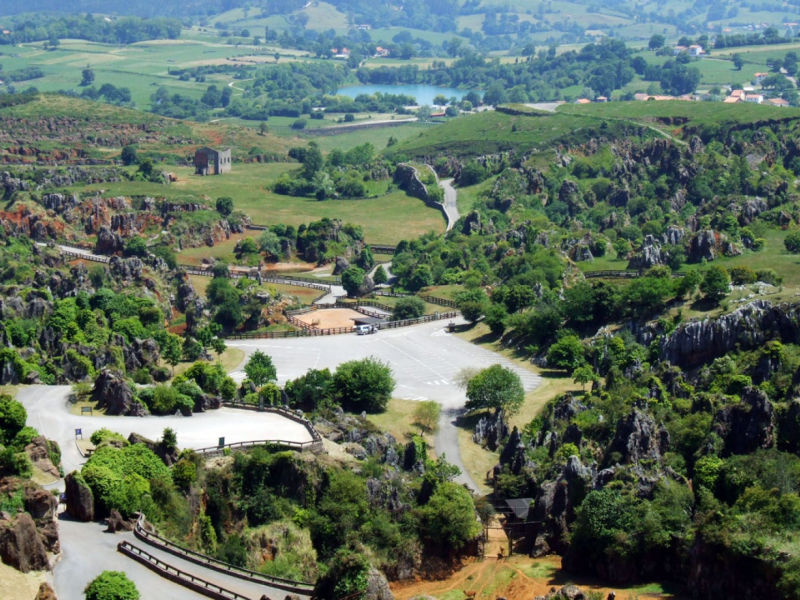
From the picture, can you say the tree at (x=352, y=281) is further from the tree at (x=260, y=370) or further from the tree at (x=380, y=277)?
the tree at (x=260, y=370)

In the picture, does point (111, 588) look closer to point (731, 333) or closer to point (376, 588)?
point (376, 588)

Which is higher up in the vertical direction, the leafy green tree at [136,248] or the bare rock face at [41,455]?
the bare rock face at [41,455]

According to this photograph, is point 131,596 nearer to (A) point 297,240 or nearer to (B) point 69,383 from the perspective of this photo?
(B) point 69,383

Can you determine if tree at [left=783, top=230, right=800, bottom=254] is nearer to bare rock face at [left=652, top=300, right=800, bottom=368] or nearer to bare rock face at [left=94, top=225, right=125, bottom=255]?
bare rock face at [left=652, top=300, right=800, bottom=368]

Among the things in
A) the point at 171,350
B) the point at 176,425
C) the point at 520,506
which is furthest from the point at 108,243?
the point at 520,506

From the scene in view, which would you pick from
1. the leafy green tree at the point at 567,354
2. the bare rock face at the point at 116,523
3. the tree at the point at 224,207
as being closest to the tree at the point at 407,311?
the leafy green tree at the point at 567,354
